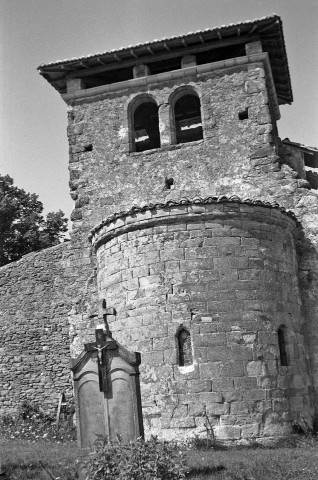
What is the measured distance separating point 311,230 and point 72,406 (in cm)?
694

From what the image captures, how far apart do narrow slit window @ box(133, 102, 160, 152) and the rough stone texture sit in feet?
11.4

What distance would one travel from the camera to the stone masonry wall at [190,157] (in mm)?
13789

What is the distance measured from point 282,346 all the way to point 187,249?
248 centimetres

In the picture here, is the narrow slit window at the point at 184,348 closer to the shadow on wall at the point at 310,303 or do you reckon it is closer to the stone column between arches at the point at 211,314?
the stone column between arches at the point at 211,314

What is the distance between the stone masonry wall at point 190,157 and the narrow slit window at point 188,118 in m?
1.21

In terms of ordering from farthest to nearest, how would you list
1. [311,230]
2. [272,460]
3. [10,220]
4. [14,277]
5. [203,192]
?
1. [10,220]
2. [14,277]
3. [203,192]
4. [311,230]
5. [272,460]

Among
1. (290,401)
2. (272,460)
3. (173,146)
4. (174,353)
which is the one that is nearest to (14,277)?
(173,146)

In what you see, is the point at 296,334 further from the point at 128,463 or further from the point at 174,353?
the point at 128,463

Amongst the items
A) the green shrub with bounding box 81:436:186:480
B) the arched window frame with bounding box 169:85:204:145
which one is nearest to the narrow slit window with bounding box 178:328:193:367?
the green shrub with bounding box 81:436:186:480

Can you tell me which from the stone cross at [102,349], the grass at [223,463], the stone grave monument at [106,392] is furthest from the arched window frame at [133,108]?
the grass at [223,463]

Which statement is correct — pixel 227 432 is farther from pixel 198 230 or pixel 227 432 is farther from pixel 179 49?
pixel 179 49

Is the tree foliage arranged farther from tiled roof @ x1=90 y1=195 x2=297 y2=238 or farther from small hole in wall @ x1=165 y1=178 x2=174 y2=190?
tiled roof @ x1=90 y1=195 x2=297 y2=238

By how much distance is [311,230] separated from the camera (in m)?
13.1

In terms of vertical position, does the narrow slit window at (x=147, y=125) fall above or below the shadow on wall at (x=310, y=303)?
above
